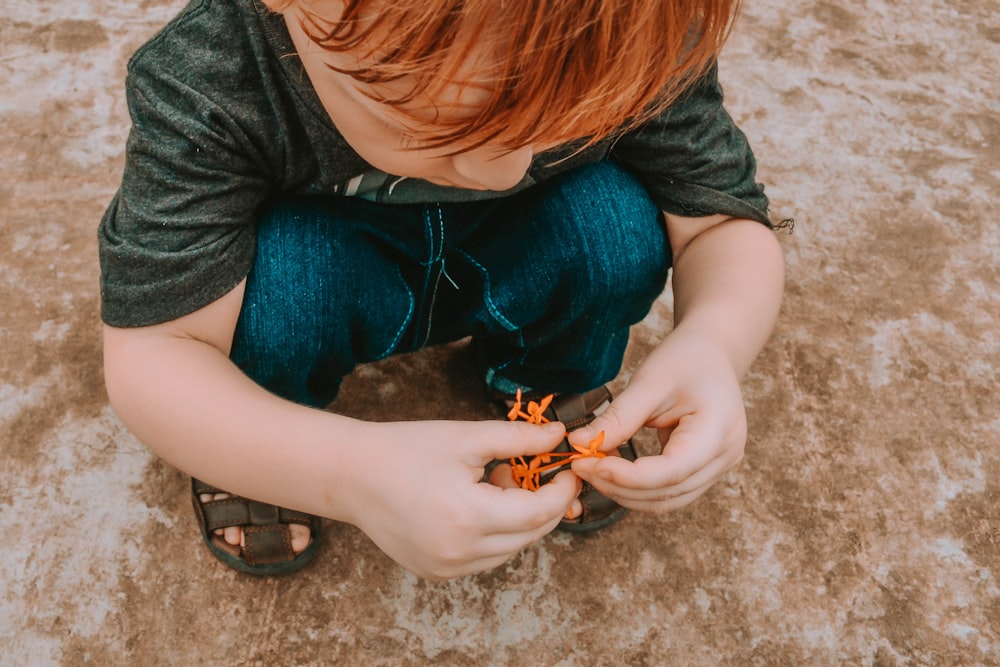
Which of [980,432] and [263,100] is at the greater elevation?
[263,100]

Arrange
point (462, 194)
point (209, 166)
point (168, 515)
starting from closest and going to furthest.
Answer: point (209, 166) → point (462, 194) → point (168, 515)

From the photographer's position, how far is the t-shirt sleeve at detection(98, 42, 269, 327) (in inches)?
25.8

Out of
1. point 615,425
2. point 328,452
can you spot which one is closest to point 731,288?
point 615,425

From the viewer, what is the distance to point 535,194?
0.90 metres

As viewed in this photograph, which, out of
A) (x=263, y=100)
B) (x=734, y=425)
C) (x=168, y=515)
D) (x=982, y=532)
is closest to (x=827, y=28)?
(x=982, y=532)

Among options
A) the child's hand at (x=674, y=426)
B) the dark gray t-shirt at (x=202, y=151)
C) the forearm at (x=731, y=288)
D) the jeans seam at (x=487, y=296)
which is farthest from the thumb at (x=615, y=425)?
the dark gray t-shirt at (x=202, y=151)

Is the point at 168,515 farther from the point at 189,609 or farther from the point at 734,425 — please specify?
the point at 734,425

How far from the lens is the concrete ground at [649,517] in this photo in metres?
0.92

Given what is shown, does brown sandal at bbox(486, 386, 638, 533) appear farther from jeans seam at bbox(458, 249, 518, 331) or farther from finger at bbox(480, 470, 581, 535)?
finger at bbox(480, 470, 581, 535)

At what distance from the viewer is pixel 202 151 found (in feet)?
2.18

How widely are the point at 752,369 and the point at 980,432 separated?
322 millimetres

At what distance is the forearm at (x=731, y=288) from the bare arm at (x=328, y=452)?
23 centimetres

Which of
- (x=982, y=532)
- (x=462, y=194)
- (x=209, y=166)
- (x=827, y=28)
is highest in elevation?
(x=209, y=166)

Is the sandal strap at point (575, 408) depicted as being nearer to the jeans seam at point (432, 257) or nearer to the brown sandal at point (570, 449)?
the brown sandal at point (570, 449)
